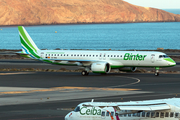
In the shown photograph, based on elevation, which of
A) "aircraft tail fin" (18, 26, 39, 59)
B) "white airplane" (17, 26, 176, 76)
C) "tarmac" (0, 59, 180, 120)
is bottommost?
"tarmac" (0, 59, 180, 120)

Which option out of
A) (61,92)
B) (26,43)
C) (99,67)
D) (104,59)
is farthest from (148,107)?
(26,43)

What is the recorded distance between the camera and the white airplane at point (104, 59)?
52.5m

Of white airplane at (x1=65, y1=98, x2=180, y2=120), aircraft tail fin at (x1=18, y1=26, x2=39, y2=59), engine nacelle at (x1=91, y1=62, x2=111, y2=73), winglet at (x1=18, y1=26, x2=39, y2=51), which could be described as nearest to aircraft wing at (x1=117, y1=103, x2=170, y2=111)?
white airplane at (x1=65, y1=98, x2=180, y2=120)

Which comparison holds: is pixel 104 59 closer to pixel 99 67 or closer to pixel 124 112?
pixel 99 67

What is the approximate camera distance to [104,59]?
5506cm

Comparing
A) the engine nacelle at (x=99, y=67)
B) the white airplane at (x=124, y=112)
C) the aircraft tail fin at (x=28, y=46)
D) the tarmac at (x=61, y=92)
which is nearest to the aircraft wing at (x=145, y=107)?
the white airplane at (x=124, y=112)

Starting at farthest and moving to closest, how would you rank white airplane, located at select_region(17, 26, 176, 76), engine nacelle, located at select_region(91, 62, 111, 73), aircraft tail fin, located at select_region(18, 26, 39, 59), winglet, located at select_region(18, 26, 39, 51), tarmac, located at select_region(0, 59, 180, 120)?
winglet, located at select_region(18, 26, 39, 51) → aircraft tail fin, located at select_region(18, 26, 39, 59) → engine nacelle, located at select_region(91, 62, 111, 73) → white airplane, located at select_region(17, 26, 176, 76) → tarmac, located at select_region(0, 59, 180, 120)

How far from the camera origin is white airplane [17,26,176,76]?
172 ft

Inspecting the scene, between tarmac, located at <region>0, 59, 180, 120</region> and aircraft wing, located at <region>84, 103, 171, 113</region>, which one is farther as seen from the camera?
tarmac, located at <region>0, 59, 180, 120</region>

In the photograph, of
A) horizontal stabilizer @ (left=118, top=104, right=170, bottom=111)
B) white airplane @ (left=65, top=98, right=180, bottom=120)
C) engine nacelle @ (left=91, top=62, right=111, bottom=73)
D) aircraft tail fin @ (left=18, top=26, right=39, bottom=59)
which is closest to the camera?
horizontal stabilizer @ (left=118, top=104, right=170, bottom=111)

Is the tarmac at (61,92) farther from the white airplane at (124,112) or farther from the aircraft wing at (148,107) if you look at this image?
the aircraft wing at (148,107)

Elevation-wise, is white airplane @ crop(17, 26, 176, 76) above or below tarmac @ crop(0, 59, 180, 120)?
above

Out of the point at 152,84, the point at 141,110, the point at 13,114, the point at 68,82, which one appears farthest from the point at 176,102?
the point at 68,82

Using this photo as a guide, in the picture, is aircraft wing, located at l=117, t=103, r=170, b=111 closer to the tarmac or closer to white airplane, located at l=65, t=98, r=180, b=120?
white airplane, located at l=65, t=98, r=180, b=120
